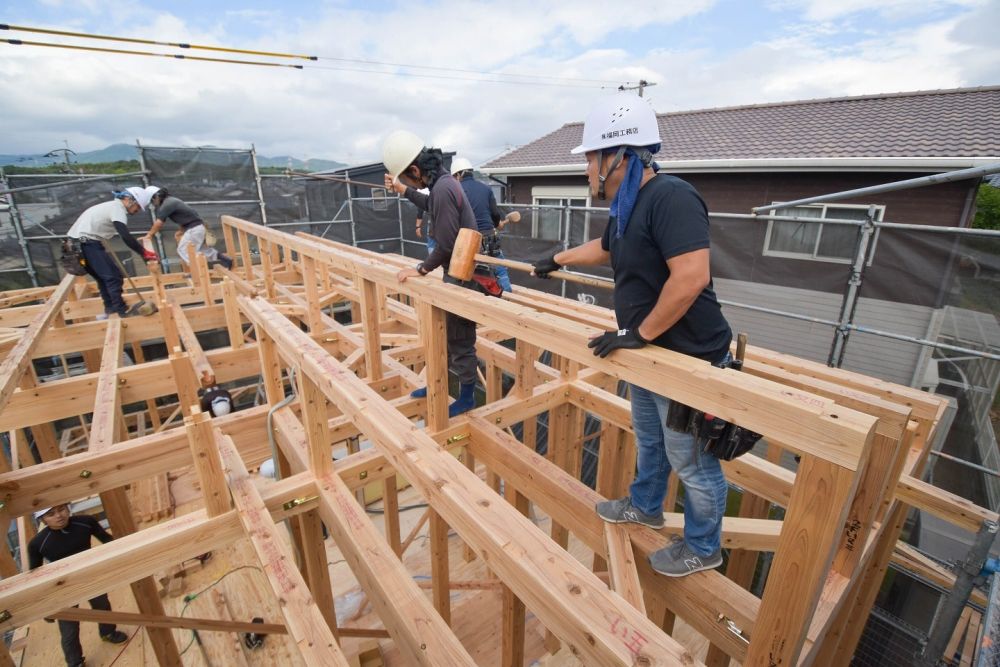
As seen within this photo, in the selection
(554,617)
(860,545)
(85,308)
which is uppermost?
(554,617)

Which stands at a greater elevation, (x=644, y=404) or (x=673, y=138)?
(x=673, y=138)

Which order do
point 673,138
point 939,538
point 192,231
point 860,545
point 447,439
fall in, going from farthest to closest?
point 673,138
point 192,231
point 939,538
point 447,439
point 860,545

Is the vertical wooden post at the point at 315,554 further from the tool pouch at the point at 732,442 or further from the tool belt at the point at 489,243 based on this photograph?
the tool belt at the point at 489,243

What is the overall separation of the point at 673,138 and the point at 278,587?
12.2 m

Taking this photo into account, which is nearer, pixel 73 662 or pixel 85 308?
pixel 73 662

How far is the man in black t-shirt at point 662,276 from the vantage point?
1.59 metres

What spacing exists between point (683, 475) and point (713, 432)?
1.17ft

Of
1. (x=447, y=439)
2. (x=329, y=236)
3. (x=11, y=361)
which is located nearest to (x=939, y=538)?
(x=447, y=439)

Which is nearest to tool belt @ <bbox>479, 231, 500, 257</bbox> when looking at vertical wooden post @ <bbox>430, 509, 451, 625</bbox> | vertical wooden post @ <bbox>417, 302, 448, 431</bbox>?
vertical wooden post @ <bbox>417, 302, 448, 431</bbox>

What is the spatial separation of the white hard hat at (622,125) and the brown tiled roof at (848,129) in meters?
8.03

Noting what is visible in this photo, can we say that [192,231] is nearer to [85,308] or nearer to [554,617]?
[85,308]

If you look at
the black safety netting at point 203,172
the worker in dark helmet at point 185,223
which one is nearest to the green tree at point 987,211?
the worker in dark helmet at point 185,223

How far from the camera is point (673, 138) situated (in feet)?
36.8

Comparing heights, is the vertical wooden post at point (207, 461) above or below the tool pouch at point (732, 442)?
below
